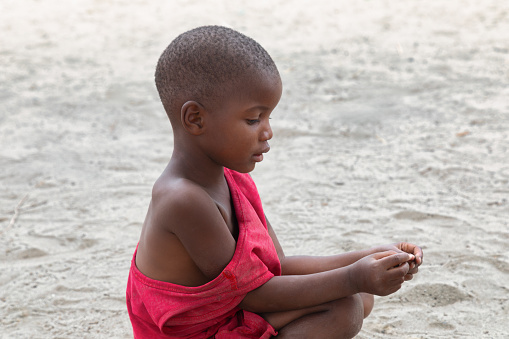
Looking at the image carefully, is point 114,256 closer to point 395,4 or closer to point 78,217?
point 78,217

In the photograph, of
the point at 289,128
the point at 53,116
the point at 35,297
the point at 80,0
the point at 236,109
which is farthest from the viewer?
the point at 80,0

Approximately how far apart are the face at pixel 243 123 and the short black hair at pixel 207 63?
0.04 meters

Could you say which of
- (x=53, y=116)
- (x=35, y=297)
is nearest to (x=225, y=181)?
(x=35, y=297)

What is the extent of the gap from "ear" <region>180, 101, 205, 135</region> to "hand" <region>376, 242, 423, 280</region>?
751mm

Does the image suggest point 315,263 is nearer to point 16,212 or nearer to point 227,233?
point 227,233

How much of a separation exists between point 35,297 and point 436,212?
6.64ft

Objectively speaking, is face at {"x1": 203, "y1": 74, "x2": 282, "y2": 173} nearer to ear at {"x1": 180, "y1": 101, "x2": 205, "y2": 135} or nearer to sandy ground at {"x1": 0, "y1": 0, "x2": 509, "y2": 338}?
ear at {"x1": 180, "y1": 101, "x2": 205, "y2": 135}

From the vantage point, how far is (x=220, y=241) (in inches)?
69.1

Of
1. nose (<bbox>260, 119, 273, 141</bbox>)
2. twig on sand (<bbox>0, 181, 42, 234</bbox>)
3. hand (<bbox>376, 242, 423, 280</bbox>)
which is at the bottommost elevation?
twig on sand (<bbox>0, 181, 42, 234</bbox>)

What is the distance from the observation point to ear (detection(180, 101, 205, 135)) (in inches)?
68.7

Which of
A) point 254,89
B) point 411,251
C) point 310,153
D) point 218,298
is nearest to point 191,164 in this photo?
point 254,89

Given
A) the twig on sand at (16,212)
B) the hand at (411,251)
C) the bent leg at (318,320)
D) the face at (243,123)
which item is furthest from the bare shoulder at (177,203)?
the twig on sand at (16,212)

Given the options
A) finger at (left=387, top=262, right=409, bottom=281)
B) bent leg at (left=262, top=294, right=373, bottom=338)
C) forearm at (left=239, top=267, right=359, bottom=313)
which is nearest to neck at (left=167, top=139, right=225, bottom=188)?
forearm at (left=239, top=267, right=359, bottom=313)

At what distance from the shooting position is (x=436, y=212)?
3.31 meters
